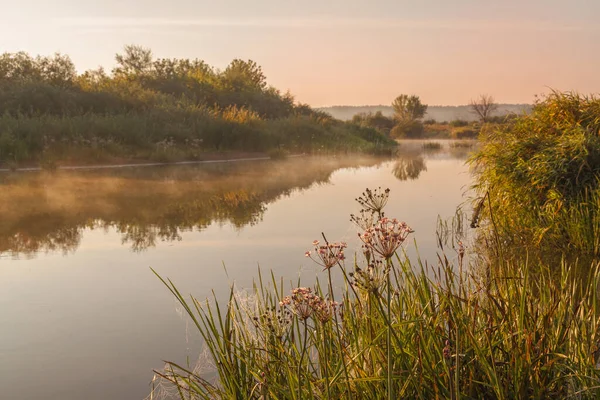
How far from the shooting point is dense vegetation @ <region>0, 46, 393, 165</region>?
83.9ft

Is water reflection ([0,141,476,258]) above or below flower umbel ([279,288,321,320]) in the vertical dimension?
below

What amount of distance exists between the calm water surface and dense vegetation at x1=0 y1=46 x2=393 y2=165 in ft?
15.8

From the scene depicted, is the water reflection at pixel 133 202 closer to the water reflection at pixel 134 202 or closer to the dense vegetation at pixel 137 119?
the water reflection at pixel 134 202

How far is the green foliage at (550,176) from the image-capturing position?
26.7 feet

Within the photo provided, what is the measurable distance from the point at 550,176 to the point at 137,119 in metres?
24.5

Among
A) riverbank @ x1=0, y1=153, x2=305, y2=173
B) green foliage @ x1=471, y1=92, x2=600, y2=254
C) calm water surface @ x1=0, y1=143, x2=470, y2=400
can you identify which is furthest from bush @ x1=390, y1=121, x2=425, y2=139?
green foliage @ x1=471, y1=92, x2=600, y2=254

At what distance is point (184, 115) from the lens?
3353 cm

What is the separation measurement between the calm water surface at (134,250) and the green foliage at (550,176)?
1.32 meters

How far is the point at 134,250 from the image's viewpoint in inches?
380

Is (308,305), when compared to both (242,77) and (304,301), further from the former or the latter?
(242,77)

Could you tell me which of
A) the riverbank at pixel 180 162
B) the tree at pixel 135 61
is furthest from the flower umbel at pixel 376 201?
the tree at pixel 135 61

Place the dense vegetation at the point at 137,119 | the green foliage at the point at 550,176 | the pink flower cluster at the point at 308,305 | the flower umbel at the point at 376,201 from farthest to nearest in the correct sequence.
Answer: the dense vegetation at the point at 137,119 < the green foliage at the point at 550,176 < the flower umbel at the point at 376,201 < the pink flower cluster at the point at 308,305

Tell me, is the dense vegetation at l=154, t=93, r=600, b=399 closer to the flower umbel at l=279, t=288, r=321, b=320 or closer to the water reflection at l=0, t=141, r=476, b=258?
the flower umbel at l=279, t=288, r=321, b=320

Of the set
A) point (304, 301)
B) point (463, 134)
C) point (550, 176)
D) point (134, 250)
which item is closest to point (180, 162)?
point (134, 250)
